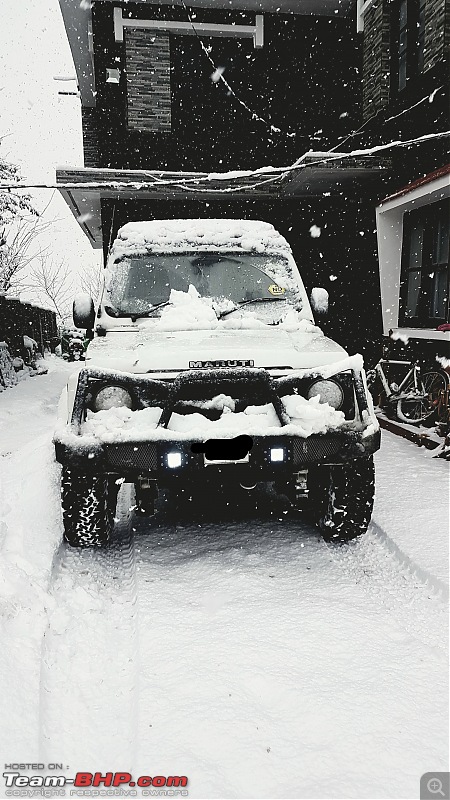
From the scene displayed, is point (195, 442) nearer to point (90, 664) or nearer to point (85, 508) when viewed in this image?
point (85, 508)

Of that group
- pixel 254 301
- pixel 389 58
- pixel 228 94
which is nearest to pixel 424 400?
pixel 254 301

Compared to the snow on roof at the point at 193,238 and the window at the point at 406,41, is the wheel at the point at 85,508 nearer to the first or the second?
the snow on roof at the point at 193,238

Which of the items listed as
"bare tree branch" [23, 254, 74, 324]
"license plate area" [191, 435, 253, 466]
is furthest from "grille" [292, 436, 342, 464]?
"bare tree branch" [23, 254, 74, 324]

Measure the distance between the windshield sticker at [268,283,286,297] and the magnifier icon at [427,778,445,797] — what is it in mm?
3160

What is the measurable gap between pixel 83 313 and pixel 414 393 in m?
4.63

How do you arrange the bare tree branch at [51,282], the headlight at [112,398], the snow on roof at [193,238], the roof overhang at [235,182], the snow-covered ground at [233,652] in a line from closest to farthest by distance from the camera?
1. the snow-covered ground at [233,652]
2. the headlight at [112,398]
3. the snow on roof at [193,238]
4. the roof overhang at [235,182]
5. the bare tree branch at [51,282]

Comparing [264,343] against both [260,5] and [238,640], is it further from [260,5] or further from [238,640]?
[260,5]

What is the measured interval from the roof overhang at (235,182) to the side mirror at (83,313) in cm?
523

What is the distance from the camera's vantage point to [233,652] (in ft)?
8.18

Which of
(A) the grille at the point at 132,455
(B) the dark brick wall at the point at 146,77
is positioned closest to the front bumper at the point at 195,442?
(A) the grille at the point at 132,455

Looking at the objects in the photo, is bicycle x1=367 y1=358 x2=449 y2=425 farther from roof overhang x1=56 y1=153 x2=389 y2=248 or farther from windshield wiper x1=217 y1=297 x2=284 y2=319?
roof overhang x1=56 y1=153 x2=389 y2=248

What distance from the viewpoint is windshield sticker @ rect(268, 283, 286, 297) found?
14.2 ft

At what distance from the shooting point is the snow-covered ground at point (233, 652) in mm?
1915

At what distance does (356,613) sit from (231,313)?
2.12 meters
